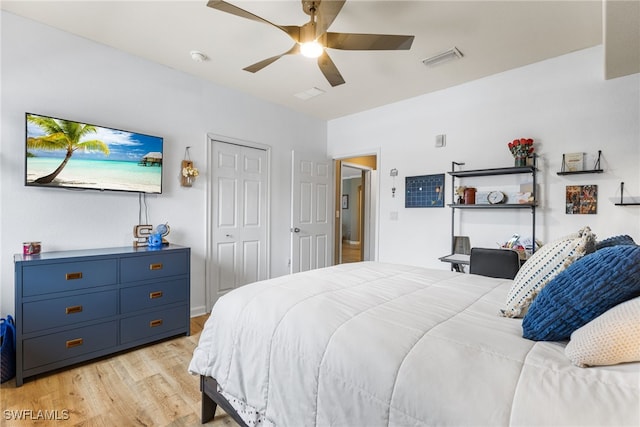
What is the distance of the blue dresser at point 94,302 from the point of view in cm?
205

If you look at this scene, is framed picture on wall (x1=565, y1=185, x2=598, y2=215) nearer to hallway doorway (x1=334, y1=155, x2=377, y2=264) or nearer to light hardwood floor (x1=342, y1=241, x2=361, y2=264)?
hallway doorway (x1=334, y1=155, x2=377, y2=264)

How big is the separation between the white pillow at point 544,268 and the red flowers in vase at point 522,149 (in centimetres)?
202

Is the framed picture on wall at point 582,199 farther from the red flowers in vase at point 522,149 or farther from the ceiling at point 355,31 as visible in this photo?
the ceiling at point 355,31

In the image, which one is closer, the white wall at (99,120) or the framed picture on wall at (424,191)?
the white wall at (99,120)

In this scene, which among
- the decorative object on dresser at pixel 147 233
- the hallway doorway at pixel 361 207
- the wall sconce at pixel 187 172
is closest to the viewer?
the decorative object on dresser at pixel 147 233

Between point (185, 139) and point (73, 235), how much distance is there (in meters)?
1.41

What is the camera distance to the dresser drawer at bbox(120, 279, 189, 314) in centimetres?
246

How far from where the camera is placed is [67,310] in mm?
2191

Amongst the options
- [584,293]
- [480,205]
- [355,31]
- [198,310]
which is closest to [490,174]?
[480,205]

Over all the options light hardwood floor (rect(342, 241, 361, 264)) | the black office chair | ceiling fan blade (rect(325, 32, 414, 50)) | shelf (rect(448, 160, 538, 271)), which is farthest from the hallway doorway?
ceiling fan blade (rect(325, 32, 414, 50))

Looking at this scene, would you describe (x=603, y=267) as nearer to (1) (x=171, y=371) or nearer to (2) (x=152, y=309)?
(1) (x=171, y=371)

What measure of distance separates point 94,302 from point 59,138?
1.36 m

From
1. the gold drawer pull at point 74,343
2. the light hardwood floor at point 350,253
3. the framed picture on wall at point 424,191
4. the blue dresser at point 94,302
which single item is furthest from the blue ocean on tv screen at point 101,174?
the light hardwood floor at point 350,253

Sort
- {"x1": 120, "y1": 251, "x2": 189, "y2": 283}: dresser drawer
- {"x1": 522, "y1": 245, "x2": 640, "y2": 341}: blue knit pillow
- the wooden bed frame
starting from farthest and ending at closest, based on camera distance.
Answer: {"x1": 120, "y1": 251, "x2": 189, "y2": 283}: dresser drawer → the wooden bed frame → {"x1": 522, "y1": 245, "x2": 640, "y2": 341}: blue knit pillow
